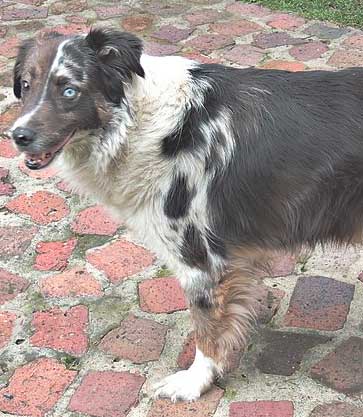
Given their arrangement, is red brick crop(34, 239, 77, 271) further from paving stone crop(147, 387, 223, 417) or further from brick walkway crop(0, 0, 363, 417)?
paving stone crop(147, 387, 223, 417)

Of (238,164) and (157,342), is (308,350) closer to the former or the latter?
(157,342)

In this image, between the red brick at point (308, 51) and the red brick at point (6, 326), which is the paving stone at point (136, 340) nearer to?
the red brick at point (6, 326)

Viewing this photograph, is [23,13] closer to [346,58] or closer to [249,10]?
[249,10]

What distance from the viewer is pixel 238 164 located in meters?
3.09

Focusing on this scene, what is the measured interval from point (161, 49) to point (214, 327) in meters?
3.38

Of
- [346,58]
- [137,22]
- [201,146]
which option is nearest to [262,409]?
[201,146]

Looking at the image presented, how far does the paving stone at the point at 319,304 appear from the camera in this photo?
372cm

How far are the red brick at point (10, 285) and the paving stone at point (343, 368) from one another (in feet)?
5.11

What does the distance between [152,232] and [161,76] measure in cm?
65

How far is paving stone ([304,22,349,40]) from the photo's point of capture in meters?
6.28

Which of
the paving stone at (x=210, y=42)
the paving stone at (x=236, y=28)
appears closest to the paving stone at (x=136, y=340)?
the paving stone at (x=210, y=42)

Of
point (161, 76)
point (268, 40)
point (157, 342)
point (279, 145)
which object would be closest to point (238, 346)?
point (157, 342)

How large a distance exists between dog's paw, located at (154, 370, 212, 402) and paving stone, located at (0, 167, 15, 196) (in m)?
1.85

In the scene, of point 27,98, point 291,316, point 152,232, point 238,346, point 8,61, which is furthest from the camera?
point 8,61
